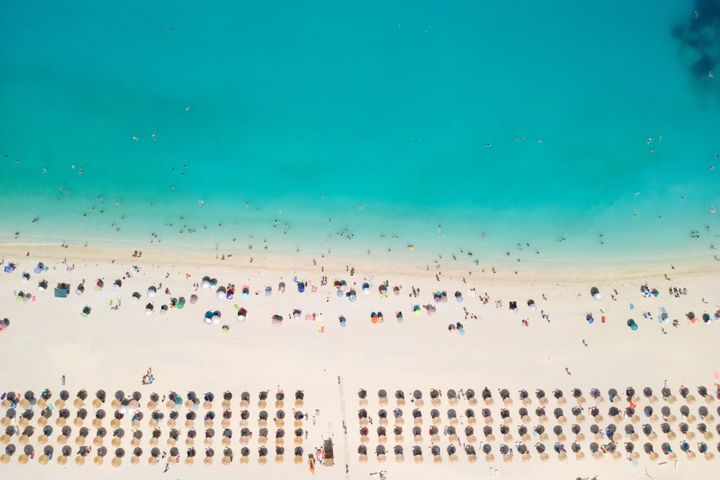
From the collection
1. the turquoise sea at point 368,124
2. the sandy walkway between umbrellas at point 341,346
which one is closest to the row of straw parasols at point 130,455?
the sandy walkway between umbrellas at point 341,346

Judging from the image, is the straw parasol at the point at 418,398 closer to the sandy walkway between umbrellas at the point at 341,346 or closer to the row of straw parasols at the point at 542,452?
the sandy walkway between umbrellas at the point at 341,346

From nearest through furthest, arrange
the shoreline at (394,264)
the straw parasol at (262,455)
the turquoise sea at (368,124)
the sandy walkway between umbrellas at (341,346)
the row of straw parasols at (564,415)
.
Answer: the straw parasol at (262,455) → the sandy walkway between umbrellas at (341,346) → the row of straw parasols at (564,415) → the shoreline at (394,264) → the turquoise sea at (368,124)

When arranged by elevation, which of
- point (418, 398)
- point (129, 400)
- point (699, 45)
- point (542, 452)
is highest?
point (699, 45)

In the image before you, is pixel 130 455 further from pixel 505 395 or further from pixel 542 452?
pixel 542 452

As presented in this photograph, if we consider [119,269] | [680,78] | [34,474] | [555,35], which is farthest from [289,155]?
[680,78]

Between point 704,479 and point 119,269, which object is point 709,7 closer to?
point 704,479

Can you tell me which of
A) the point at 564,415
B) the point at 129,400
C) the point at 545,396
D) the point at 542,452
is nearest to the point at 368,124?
the point at 545,396
